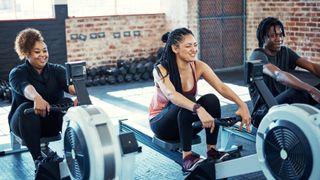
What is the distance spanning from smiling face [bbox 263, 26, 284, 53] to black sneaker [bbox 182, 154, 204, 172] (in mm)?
938

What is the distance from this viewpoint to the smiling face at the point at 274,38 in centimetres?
309

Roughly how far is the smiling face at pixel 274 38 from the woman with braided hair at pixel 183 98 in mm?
516

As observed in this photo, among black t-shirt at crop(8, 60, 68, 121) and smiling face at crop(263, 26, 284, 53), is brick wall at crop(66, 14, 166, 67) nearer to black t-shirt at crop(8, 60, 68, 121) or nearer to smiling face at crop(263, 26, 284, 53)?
black t-shirt at crop(8, 60, 68, 121)

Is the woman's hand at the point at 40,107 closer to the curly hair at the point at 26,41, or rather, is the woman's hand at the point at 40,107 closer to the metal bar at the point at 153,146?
the curly hair at the point at 26,41

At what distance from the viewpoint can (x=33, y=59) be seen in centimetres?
309

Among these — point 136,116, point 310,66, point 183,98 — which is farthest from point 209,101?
point 136,116

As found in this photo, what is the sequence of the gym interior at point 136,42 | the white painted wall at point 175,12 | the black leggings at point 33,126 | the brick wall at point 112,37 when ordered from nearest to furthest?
the black leggings at point 33,126 < the gym interior at point 136,42 < the brick wall at point 112,37 < the white painted wall at point 175,12

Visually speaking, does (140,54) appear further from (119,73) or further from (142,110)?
(142,110)

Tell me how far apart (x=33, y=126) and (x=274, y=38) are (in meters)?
1.61

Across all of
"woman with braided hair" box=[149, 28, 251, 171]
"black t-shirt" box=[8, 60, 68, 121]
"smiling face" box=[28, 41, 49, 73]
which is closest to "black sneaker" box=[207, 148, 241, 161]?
"woman with braided hair" box=[149, 28, 251, 171]

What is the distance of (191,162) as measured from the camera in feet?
8.85

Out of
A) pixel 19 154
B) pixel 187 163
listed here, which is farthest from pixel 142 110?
pixel 187 163

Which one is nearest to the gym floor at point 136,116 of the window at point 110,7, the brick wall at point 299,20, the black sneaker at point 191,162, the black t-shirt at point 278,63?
the black sneaker at point 191,162

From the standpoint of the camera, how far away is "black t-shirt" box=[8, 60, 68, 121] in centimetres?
306
